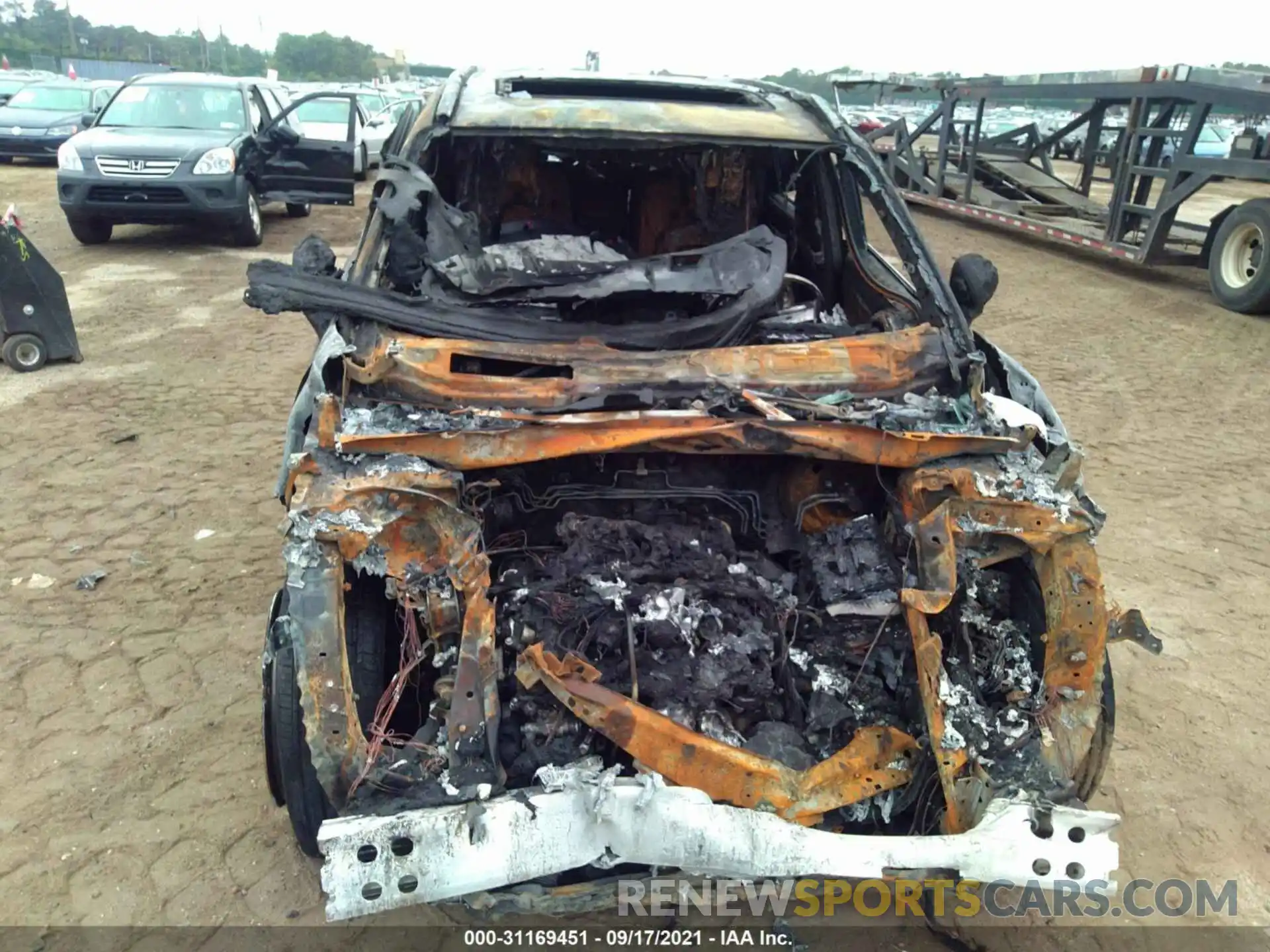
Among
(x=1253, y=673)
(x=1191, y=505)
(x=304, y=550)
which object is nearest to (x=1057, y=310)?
(x=1191, y=505)

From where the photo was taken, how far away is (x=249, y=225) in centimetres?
979

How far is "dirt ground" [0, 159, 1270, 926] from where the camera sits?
8.60 feet

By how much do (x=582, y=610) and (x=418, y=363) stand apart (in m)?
0.89

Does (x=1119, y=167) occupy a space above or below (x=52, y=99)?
below

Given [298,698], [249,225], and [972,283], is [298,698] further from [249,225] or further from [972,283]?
[249,225]

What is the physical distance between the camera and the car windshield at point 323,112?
46.6 ft

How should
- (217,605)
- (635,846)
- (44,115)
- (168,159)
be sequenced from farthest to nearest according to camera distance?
1. (44,115)
2. (168,159)
3. (217,605)
4. (635,846)

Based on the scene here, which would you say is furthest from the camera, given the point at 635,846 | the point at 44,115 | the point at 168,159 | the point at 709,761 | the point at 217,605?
the point at 44,115

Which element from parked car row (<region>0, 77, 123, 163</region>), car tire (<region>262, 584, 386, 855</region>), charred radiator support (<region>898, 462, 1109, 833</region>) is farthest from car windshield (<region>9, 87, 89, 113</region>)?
charred radiator support (<region>898, 462, 1109, 833</region>)

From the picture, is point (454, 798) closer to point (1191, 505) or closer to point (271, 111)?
point (1191, 505)

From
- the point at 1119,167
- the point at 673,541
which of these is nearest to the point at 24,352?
the point at 673,541

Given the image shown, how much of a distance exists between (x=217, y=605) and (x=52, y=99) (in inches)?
633

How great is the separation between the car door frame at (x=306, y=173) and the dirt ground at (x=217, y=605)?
1063mm

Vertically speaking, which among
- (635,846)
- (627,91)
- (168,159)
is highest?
(627,91)
